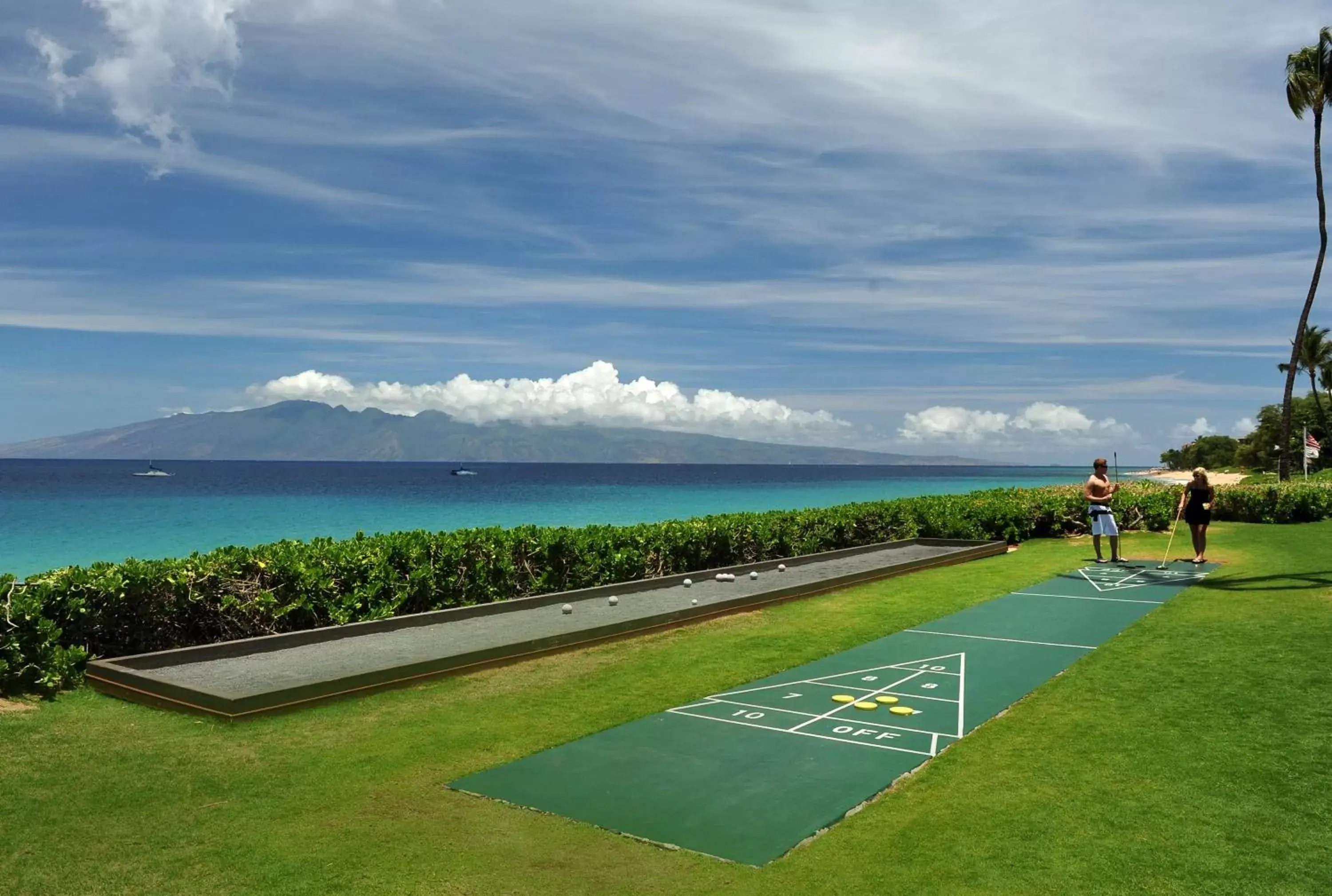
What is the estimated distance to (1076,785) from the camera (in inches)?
240

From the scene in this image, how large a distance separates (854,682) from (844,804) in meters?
3.25

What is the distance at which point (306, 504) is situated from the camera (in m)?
76.1

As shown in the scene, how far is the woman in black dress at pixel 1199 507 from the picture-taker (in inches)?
669

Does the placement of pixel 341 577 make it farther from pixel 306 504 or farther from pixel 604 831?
pixel 306 504

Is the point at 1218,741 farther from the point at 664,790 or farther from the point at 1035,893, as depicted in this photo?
A: the point at 664,790

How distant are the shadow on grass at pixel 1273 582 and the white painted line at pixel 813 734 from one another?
31.7 feet

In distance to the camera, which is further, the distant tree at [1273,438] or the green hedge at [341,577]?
the distant tree at [1273,438]

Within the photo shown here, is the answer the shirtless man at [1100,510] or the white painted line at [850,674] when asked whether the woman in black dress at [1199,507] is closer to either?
the shirtless man at [1100,510]

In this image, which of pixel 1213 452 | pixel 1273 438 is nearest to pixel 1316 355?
pixel 1273 438

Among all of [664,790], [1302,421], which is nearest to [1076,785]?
[664,790]

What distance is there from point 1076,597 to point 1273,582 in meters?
3.49

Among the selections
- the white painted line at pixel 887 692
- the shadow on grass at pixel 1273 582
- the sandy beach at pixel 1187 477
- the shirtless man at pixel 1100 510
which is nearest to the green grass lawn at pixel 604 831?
the white painted line at pixel 887 692

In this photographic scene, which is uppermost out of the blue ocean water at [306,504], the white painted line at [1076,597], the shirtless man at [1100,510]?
the shirtless man at [1100,510]

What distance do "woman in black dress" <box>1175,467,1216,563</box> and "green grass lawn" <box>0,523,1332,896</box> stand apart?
756cm
